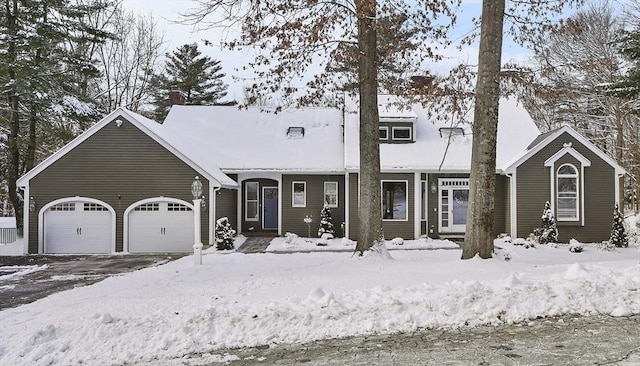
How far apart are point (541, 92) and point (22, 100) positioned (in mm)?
19490

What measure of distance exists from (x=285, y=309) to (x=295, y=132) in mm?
15956

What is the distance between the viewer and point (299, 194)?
67.3 ft

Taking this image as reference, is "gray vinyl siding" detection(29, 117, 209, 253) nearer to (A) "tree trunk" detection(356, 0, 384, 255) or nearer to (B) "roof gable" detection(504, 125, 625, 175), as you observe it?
(A) "tree trunk" detection(356, 0, 384, 255)

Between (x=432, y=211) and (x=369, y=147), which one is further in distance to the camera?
(x=432, y=211)

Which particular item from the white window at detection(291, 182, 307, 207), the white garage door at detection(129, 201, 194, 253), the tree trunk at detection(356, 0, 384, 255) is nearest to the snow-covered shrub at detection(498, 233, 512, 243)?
the white window at detection(291, 182, 307, 207)

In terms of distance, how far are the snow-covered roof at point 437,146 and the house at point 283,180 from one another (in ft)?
0.22

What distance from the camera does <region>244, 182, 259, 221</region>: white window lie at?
21047mm

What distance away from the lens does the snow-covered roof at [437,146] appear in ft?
62.7

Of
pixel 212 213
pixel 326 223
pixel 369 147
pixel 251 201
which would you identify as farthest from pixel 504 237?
pixel 212 213

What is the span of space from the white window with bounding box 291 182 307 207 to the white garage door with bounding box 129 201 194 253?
451 centimetres

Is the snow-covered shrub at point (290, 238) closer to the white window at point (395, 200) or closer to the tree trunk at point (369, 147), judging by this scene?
the white window at point (395, 200)

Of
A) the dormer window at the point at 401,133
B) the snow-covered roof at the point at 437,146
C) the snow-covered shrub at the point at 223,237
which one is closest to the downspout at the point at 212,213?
the snow-covered shrub at the point at 223,237

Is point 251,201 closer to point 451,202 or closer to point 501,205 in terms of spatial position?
point 451,202

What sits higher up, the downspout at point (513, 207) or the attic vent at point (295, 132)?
the attic vent at point (295, 132)
